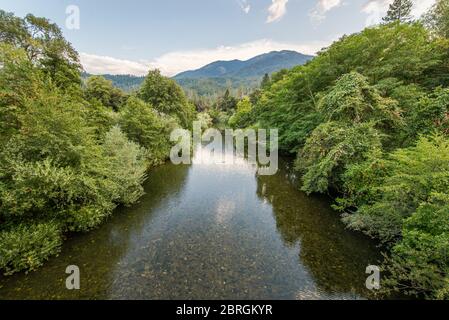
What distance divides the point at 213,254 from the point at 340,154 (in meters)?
7.45

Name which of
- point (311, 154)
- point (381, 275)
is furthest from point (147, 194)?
point (381, 275)

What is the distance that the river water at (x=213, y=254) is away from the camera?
589 centimetres

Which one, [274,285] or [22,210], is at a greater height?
[22,210]

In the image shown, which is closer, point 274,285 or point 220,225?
point 274,285

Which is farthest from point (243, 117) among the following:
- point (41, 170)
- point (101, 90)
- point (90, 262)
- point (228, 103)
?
point (90, 262)

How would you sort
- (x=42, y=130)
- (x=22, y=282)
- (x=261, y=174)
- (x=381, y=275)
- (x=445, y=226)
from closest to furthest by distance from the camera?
(x=445, y=226) < (x=22, y=282) < (x=381, y=275) < (x=42, y=130) < (x=261, y=174)

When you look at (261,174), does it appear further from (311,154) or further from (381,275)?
(381,275)

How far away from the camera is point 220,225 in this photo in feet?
31.6

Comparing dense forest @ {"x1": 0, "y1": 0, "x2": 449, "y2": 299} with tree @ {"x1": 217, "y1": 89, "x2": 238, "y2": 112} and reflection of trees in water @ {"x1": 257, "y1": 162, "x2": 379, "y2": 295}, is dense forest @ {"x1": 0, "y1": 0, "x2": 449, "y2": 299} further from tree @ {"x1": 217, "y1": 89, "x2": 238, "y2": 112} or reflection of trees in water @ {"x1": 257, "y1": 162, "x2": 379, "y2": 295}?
tree @ {"x1": 217, "y1": 89, "x2": 238, "y2": 112}

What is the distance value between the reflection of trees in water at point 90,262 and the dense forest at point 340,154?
17.2 inches

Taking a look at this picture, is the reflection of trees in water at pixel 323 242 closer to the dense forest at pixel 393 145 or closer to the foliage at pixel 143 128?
the dense forest at pixel 393 145

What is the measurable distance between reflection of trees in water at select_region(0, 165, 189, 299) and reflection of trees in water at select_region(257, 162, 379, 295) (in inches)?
267

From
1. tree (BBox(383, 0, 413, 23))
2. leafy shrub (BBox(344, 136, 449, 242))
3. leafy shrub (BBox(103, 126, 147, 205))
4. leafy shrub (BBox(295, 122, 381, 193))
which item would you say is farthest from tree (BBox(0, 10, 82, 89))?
tree (BBox(383, 0, 413, 23))

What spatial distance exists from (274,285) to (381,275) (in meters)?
3.61
